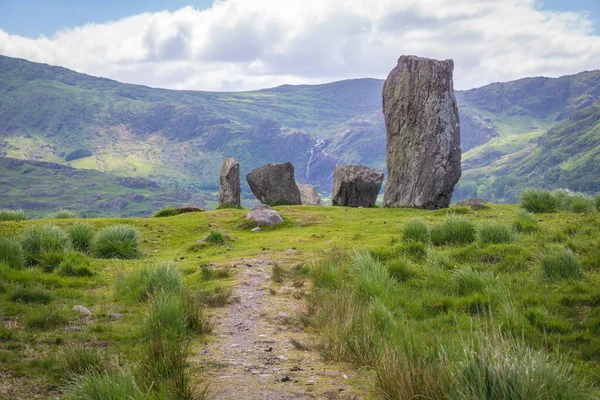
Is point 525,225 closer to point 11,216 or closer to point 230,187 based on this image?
point 11,216

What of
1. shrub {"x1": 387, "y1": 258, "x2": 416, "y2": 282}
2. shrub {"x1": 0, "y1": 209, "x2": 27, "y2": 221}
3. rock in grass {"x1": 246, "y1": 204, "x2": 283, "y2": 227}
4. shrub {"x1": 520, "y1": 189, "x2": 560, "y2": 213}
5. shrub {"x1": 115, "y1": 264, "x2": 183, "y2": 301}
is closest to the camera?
shrub {"x1": 115, "y1": 264, "x2": 183, "y2": 301}

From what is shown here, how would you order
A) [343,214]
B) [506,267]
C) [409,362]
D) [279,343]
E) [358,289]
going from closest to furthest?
[409,362] < [279,343] < [358,289] < [506,267] < [343,214]

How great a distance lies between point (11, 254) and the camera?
14.3 meters

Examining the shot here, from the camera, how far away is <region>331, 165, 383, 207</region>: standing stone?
1716 inches

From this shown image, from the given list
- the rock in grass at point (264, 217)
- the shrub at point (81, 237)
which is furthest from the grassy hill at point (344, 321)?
the rock in grass at point (264, 217)

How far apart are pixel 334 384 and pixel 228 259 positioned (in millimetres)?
12184

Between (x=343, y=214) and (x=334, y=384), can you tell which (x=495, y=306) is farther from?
(x=343, y=214)

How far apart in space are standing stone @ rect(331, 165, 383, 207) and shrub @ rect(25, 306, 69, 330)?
34777 millimetres

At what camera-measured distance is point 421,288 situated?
1191 cm

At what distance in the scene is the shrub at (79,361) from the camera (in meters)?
7.28

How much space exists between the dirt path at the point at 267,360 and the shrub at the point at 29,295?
387cm

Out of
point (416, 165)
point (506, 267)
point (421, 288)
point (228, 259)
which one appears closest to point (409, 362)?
point (421, 288)

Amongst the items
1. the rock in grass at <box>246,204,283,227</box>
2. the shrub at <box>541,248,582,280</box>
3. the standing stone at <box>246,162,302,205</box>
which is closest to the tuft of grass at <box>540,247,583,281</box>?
the shrub at <box>541,248,582,280</box>

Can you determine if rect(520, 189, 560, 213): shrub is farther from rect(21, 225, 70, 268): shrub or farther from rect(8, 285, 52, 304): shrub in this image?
rect(8, 285, 52, 304): shrub
